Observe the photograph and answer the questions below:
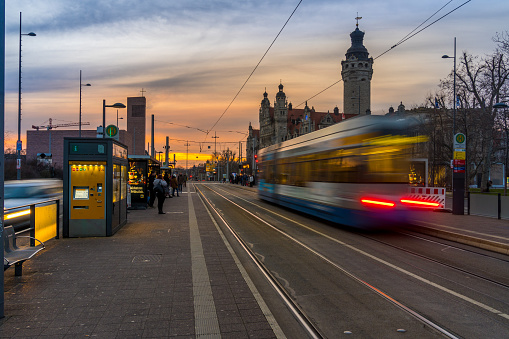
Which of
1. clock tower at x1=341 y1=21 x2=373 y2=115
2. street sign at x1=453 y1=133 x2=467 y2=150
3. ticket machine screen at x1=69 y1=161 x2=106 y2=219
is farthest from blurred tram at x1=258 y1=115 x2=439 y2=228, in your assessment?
clock tower at x1=341 y1=21 x2=373 y2=115

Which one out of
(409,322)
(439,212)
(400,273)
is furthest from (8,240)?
(439,212)

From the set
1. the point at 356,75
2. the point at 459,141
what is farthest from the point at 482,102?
the point at 356,75

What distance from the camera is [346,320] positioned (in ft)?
17.6

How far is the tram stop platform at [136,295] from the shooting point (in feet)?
16.1

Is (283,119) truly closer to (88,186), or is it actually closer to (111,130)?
(111,130)

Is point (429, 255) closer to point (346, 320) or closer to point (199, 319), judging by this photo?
point (346, 320)

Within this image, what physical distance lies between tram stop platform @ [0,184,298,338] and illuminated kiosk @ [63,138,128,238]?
1.22m

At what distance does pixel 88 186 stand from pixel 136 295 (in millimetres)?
6183

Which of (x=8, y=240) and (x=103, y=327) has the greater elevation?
(x=8, y=240)

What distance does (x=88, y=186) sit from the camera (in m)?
11.6

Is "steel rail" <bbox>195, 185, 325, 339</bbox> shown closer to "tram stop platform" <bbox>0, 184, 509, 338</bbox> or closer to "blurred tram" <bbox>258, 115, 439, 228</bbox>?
"tram stop platform" <bbox>0, 184, 509, 338</bbox>

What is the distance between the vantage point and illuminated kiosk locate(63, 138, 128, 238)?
11445 mm

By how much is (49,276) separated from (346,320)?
500cm

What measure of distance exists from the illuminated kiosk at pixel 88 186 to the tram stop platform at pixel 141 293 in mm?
555
